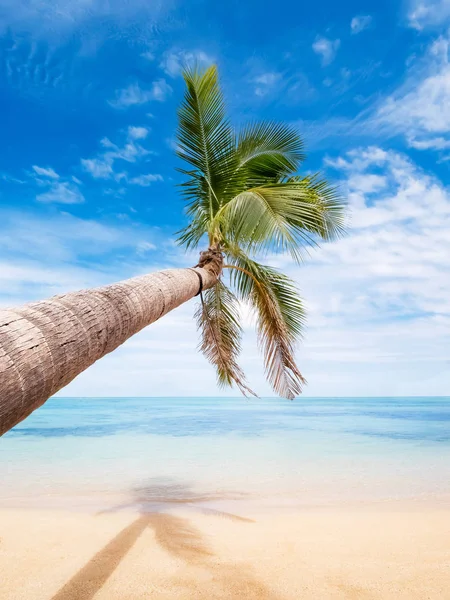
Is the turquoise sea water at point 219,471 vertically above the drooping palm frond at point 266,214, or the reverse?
the drooping palm frond at point 266,214

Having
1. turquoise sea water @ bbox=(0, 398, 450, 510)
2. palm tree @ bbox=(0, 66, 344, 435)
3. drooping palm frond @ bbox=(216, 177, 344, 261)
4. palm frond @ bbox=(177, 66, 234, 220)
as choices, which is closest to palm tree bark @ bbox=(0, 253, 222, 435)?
palm tree @ bbox=(0, 66, 344, 435)

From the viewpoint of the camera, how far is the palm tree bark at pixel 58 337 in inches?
60.0

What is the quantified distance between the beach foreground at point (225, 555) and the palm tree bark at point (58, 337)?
335 centimetres

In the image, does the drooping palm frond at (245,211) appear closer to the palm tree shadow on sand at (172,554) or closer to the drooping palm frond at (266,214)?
the drooping palm frond at (266,214)

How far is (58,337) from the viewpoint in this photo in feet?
6.01

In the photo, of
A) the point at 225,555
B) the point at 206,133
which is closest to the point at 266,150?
the point at 206,133

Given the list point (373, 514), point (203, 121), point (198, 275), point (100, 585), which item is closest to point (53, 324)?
point (198, 275)

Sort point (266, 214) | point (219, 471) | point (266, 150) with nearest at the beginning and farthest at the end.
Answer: point (266, 214) < point (266, 150) < point (219, 471)

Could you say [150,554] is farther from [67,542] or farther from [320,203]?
[320,203]

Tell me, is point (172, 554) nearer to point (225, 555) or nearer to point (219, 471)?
point (225, 555)

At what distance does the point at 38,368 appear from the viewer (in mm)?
1643

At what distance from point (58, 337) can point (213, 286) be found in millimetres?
4791

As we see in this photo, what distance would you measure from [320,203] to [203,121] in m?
2.47

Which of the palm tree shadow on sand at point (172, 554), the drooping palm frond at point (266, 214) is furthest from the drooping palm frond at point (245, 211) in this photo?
the palm tree shadow on sand at point (172, 554)
